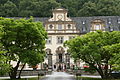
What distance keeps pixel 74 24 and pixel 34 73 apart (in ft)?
76.6

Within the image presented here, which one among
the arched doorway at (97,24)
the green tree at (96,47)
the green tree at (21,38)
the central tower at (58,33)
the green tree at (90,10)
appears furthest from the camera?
the green tree at (90,10)

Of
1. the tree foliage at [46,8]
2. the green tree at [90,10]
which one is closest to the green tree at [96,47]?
the green tree at [90,10]

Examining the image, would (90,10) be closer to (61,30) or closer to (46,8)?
(46,8)

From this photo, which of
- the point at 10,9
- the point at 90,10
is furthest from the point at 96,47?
the point at 10,9

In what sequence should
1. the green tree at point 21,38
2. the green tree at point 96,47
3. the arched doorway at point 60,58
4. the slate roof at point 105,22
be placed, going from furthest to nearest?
1. the slate roof at point 105,22
2. the arched doorway at point 60,58
3. the green tree at point 21,38
4. the green tree at point 96,47

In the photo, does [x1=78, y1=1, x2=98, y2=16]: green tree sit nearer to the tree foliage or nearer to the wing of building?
the tree foliage

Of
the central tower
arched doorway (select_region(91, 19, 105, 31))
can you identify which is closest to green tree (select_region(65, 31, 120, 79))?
the central tower

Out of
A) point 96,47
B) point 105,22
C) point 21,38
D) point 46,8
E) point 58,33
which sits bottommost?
point 58,33

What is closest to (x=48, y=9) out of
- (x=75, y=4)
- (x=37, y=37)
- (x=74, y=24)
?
(x=75, y=4)

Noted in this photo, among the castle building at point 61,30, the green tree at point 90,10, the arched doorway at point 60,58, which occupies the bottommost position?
the arched doorway at point 60,58

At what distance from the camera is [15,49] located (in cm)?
3028

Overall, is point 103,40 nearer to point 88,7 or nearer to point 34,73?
point 34,73

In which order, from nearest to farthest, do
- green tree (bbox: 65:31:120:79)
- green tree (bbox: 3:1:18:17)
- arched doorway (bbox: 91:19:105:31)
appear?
green tree (bbox: 65:31:120:79) < arched doorway (bbox: 91:19:105:31) < green tree (bbox: 3:1:18:17)

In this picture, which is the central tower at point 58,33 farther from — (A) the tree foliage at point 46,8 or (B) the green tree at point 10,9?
(B) the green tree at point 10,9
